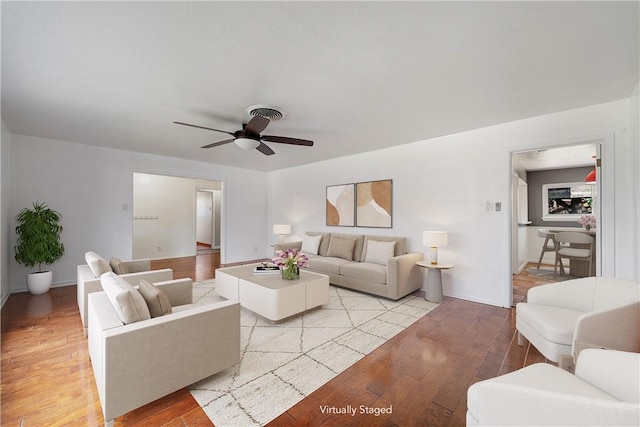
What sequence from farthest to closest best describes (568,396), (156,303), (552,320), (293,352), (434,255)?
1. (434,255)
2. (293,352)
3. (552,320)
4. (156,303)
5. (568,396)

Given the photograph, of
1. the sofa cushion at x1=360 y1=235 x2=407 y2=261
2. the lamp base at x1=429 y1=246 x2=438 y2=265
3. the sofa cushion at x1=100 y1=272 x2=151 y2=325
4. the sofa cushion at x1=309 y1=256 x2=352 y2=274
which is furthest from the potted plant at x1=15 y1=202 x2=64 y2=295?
the lamp base at x1=429 y1=246 x2=438 y2=265

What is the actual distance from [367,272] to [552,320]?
2.21 meters

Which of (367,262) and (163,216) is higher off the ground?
(163,216)

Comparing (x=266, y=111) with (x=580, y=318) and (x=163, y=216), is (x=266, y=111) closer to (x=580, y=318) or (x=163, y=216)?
(x=580, y=318)

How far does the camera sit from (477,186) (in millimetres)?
3719

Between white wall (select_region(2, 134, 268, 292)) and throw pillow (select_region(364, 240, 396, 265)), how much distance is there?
169 inches

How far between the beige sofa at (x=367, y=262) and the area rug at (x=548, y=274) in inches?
119

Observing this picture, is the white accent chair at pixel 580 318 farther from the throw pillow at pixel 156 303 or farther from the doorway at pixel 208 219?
the doorway at pixel 208 219

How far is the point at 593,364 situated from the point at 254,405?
186 centimetres

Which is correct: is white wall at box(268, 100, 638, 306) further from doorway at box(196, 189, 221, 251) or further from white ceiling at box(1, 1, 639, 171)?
doorway at box(196, 189, 221, 251)

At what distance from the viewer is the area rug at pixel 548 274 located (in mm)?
4984

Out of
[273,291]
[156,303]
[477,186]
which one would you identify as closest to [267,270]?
[273,291]

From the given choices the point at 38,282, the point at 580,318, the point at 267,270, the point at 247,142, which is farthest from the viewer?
the point at 38,282

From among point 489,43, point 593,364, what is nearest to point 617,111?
point 489,43
